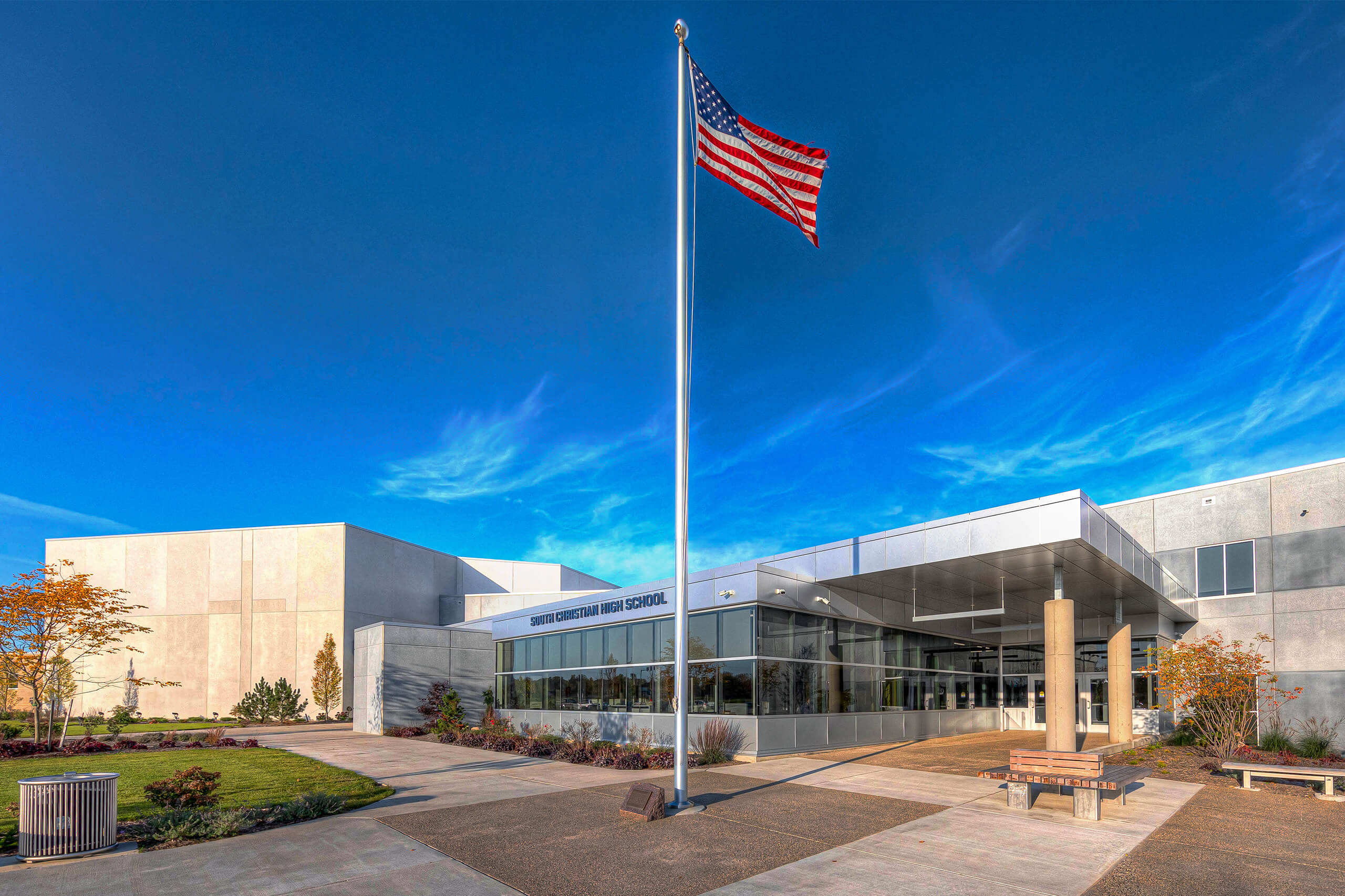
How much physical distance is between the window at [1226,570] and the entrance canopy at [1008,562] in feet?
4.65

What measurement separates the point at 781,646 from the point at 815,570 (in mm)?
2128

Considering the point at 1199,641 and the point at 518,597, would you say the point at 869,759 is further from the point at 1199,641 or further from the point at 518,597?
the point at 518,597

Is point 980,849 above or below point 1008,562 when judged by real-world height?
below

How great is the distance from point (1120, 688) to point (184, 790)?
22508 mm

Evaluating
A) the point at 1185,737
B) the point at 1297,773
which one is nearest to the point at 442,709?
the point at 1185,737

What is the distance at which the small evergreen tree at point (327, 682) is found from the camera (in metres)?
45.2

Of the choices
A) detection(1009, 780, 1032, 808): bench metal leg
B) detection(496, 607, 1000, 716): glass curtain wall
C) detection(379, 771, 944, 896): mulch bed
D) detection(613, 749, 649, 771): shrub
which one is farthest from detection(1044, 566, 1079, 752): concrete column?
detection(613, 749, 649, 771): shrub

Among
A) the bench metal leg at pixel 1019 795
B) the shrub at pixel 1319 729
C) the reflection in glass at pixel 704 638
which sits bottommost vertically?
the shrub at pixel 1319 729

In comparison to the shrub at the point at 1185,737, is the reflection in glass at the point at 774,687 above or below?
above

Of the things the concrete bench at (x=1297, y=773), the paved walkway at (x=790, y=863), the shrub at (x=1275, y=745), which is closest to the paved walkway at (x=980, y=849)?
the paved walkway at (x=790, y=863)

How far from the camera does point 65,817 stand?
8.88m

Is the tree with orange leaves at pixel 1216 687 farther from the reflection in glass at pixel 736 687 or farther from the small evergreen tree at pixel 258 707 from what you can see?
the small evergreen tree at pixel 258 707

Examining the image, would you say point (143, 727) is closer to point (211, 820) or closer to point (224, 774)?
point (224, 774)

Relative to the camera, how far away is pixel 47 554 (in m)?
51.9
